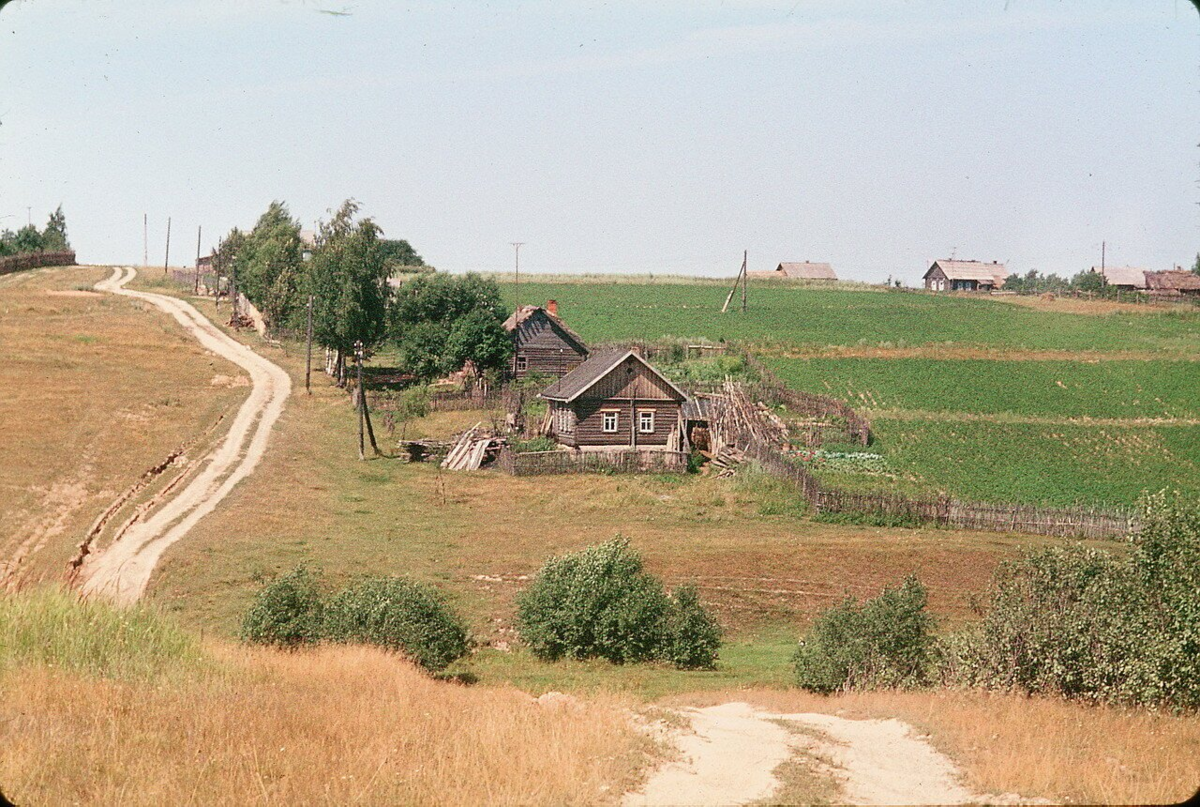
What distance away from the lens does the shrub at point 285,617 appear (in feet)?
80.2

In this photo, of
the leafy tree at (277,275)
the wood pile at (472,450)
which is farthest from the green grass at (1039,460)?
the leafy tree at (277,275)

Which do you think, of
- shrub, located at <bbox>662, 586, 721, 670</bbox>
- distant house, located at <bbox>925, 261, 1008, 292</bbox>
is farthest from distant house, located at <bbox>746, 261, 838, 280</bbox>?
shrub, located at <bbox>662, 586, 721, 670</bbox>

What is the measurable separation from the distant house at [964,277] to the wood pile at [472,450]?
91.1 m

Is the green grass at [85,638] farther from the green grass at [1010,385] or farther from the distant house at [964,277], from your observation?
the distant house at [964,277]

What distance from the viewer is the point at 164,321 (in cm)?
8812

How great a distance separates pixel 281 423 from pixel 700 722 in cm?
4431

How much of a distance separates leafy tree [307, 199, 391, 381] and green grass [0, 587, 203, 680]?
49.0 m

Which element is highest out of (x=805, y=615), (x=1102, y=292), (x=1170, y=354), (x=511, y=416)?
(x=1102, y=292)

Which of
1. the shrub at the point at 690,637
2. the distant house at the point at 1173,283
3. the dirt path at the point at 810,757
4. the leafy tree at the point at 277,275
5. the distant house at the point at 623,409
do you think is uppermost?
the distant house at the point at 1173,283

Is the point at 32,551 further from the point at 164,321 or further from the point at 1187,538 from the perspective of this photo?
the point at 164,321

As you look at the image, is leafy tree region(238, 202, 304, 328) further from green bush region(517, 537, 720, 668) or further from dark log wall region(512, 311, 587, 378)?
green bush region(517, 537, 720, 668)

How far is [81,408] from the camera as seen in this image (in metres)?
56.4

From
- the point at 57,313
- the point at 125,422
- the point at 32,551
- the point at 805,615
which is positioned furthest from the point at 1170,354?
the point at 57,313

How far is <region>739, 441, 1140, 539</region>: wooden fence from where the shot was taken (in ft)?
133
